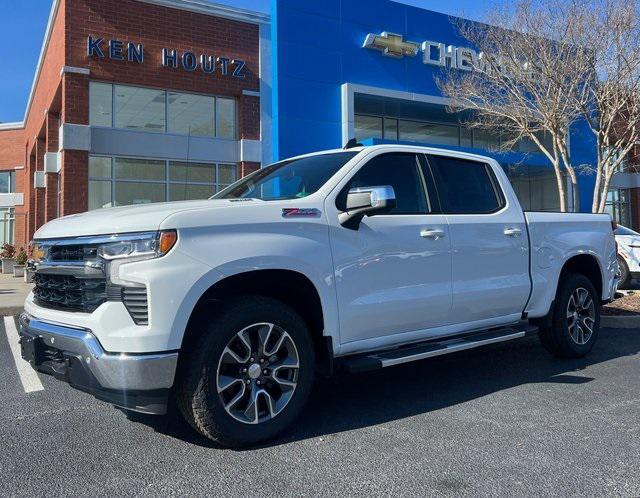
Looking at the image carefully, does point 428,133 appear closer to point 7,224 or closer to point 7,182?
point 7,224

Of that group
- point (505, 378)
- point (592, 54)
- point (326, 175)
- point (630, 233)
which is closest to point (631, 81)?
point (592, 54)

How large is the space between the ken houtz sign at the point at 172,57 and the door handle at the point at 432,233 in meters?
13.2

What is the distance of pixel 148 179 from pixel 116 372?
1374 centimetres

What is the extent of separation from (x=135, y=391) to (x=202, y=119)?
47.6 ft

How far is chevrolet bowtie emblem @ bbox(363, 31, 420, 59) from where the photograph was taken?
18120mm

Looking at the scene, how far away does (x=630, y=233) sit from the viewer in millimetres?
12641

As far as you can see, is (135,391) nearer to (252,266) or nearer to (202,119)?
(252,266)

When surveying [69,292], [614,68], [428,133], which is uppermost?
[428,133]

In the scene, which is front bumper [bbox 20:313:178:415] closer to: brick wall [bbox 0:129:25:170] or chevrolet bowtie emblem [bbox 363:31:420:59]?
chevrolet bowtie emblem [bbox 363:31:420:59]

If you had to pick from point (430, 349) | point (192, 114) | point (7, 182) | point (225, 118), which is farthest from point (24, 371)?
point (7, 182)

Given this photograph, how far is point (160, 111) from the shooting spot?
16062 millimetres

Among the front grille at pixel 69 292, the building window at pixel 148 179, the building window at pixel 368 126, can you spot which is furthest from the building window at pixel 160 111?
the front grille at pixel 69 292

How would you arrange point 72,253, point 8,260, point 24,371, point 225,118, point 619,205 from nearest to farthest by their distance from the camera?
point 72,253 < point 24,371 < point 225,118 < point 8,260 < point 619,205

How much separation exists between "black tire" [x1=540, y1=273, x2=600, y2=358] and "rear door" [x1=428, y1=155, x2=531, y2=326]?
2.37ft
